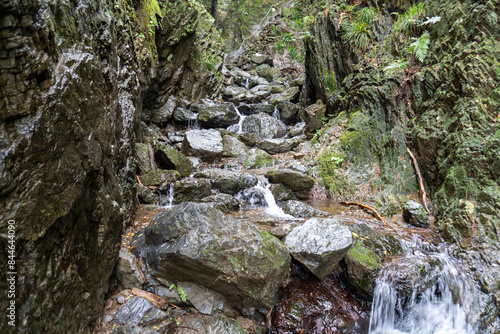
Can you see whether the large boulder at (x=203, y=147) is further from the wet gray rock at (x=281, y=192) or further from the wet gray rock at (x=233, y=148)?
the wet gray rock at (x=281, y=192)

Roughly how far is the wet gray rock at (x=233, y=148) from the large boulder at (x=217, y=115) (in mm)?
1935

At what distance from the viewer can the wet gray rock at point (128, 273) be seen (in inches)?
119

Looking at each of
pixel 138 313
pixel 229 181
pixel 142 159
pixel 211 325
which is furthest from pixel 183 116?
pixel 211 325

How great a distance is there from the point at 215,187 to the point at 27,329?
526 centimetres

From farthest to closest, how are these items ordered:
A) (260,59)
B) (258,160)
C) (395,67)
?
(260,59) < (258,160) < (395,67)

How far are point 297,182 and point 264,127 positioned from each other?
6.13m

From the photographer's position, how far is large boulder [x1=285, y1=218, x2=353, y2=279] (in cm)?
362

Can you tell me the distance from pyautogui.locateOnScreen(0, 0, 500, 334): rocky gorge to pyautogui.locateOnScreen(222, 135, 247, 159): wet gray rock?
122mm

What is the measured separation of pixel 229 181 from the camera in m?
6.85

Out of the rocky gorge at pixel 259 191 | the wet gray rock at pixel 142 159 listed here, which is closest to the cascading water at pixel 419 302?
the rocky gorge at pixel 259 191

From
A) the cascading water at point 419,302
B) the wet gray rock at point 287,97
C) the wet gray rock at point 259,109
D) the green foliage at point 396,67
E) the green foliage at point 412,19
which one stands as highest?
the green foliage at point 412,19

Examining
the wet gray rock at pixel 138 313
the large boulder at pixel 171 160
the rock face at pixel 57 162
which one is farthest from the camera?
the large boulder at pixel 171 160

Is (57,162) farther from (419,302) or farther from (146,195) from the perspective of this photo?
(419,302)

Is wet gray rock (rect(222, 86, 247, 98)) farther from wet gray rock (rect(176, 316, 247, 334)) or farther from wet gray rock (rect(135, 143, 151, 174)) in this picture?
wet gray rock (rect(176, 316, 247, 334))
